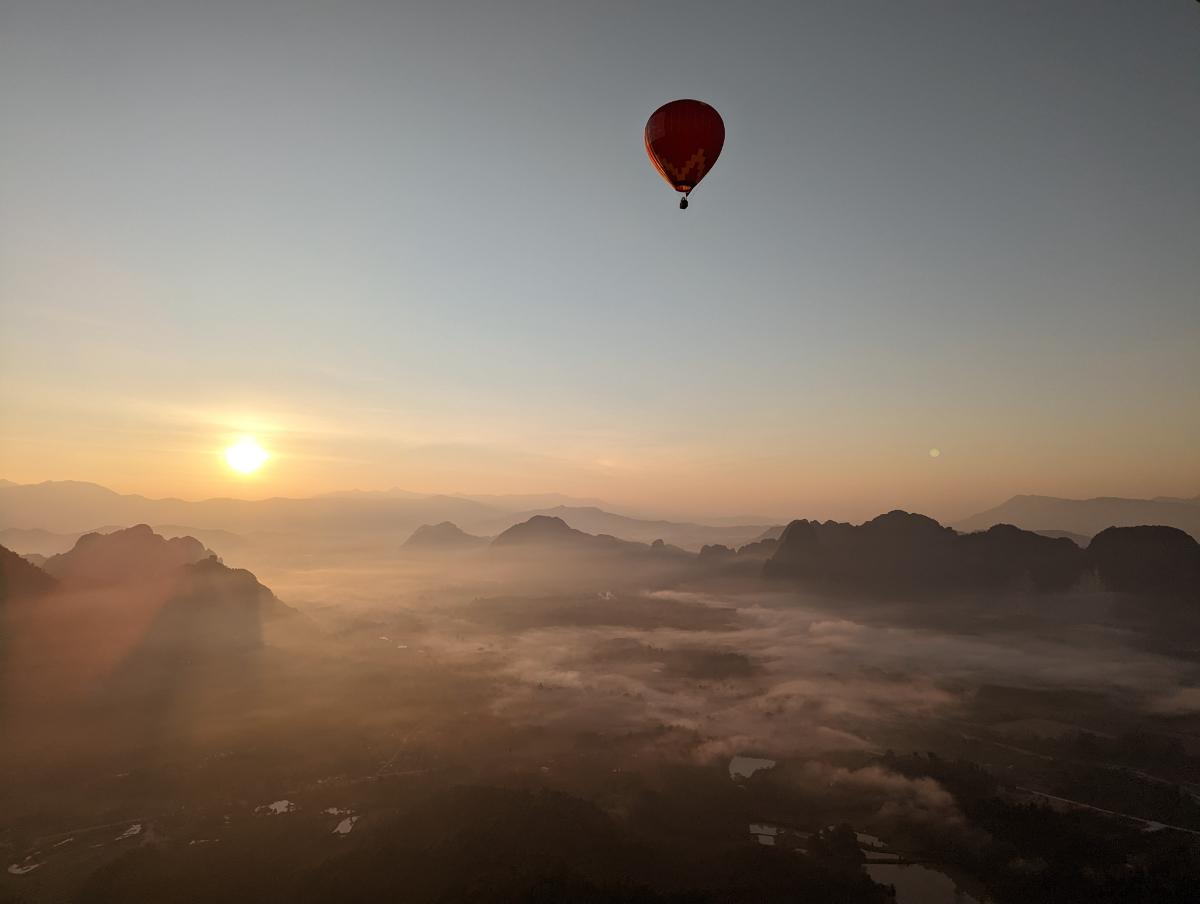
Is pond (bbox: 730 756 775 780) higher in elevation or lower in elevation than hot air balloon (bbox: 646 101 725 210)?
lower

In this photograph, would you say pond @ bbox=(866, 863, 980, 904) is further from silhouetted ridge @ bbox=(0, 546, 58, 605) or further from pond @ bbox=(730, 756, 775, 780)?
silhouetted ridge @ bbox=(0, 546, 58, 605)

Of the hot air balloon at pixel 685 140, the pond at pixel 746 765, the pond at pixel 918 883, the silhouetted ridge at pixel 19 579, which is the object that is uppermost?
the hot air balloon at pixel 685 140

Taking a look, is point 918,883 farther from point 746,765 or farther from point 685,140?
point 685,140

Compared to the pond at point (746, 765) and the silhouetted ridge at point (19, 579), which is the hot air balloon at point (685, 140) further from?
the silhouetted ridge at point (19, 579)

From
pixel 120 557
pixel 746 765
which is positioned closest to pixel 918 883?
pixel 746 765

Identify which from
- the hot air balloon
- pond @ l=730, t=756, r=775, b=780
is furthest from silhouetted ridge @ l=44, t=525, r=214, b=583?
the hot air balloon

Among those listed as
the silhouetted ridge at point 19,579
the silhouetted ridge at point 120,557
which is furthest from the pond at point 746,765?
the silhouetted ridge at point 120,557

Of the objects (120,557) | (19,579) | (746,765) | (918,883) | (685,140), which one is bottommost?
(918,883)

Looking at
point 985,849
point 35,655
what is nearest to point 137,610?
point 35,655
